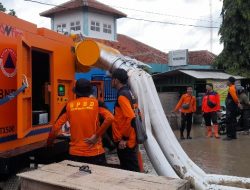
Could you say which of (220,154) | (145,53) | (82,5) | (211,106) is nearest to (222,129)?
(211,106)

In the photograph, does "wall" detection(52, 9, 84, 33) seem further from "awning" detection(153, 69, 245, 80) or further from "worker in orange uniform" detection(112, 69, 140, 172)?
"worker in orange uniform" detection(112, 69, 140, 172)

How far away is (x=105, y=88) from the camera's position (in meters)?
10.0

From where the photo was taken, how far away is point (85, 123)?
445 centimetres

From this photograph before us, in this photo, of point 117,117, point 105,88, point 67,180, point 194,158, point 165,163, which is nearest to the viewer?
point 67,180

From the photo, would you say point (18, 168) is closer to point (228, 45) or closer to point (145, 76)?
point (145, 76)

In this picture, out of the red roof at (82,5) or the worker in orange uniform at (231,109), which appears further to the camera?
the red roof at (82,5)

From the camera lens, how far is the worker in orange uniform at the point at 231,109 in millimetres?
11570

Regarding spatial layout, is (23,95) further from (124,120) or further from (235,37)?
(235,37)

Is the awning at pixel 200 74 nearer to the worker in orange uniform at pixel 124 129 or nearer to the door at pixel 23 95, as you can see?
the worker in orange uniform at pixel 124 129

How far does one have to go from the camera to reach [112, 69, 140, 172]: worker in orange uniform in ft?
16.6

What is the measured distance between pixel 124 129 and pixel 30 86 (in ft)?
4.31

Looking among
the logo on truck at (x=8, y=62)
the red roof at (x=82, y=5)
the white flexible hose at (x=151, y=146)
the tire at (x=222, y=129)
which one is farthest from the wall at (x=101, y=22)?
the logo on truck at (x=8, y=62)

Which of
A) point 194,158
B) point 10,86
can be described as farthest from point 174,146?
point 194,158

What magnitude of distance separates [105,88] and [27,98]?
5.40m
